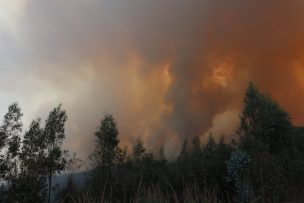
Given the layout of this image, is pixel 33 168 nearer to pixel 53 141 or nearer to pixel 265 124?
pixel 53 141

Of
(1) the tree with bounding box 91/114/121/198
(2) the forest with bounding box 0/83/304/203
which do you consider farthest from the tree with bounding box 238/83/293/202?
(1) the tree with bounding box 91/114/121/198

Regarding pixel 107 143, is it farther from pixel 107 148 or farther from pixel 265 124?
pixel 265 124

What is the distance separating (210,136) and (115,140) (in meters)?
55.3

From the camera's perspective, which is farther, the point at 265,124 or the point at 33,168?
the point at 265,124

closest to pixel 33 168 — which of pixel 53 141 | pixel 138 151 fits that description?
pixel 53 141

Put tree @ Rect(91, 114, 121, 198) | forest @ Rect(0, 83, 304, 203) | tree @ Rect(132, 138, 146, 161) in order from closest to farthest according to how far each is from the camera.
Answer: forest @ Rect(0, 83, 304, 203)
tree @ Rect(91, 114, 121, 198)
tree @ Rect(132, 138, 146, 161)

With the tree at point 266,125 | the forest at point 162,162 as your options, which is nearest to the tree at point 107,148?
the forest at point 162,162

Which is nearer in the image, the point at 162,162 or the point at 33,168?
the point at 33,168

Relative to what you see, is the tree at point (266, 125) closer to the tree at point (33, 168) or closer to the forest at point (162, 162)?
the forest at point (162, 162)

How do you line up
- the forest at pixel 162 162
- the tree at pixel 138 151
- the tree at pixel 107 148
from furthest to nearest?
the tree at pixel 138 151, the tree at pixel 107 148, the forest at pixel 162 162

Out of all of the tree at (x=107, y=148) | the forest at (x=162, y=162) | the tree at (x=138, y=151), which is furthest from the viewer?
the tree at (x=138, y=151)

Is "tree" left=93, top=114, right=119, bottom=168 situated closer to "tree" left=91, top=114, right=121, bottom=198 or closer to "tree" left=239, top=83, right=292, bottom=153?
"tree" left=91, top=114, right=121, bottom=198

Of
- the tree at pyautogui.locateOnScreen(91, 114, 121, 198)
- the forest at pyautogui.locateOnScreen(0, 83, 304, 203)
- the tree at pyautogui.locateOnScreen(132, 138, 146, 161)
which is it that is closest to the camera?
the forest at pyautogui.locateOnScreen(0, 83, 304, 203)

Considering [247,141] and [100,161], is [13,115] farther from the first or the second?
[247,141]
